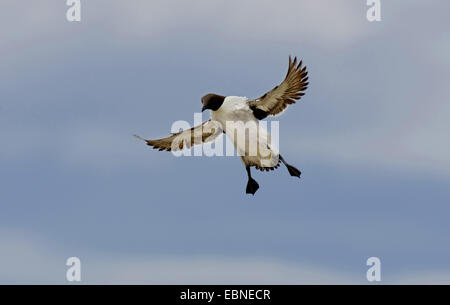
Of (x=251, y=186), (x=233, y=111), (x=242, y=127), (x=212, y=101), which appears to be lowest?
(x=251, y=186)

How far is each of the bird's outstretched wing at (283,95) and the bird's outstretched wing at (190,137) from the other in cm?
159

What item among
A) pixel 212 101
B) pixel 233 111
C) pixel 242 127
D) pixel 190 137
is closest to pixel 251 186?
pixel 190 137

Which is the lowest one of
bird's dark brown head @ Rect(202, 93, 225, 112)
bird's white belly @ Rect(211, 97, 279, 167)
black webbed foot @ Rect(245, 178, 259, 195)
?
black webbed foot @ Rect(245, 178, 259, 195)

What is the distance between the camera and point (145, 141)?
37312 millimetres

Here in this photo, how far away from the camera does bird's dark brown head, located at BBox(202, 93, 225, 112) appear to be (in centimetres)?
3406

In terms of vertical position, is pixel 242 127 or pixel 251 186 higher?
pixel 242 127

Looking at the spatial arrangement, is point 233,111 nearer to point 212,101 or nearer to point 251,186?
point 212,101

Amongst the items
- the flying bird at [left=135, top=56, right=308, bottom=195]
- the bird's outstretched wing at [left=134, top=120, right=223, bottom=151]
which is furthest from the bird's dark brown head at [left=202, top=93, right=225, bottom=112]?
the bird's outstretched wing at [left=134, top=120, right=223, bottom=151]

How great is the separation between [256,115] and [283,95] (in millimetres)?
1034

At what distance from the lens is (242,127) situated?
3400 centimetres

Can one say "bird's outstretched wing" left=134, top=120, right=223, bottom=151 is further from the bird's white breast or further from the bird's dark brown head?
the bird's dark brown head

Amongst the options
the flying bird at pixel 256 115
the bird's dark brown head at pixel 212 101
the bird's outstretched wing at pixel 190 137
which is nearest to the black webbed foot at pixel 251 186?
the flying bird at pixel 256 115

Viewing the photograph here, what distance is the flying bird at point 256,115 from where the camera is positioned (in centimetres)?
3419

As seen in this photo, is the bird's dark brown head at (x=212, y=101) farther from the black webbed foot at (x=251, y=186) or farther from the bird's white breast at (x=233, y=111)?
the black webbed foot at (x=251, y=186)
